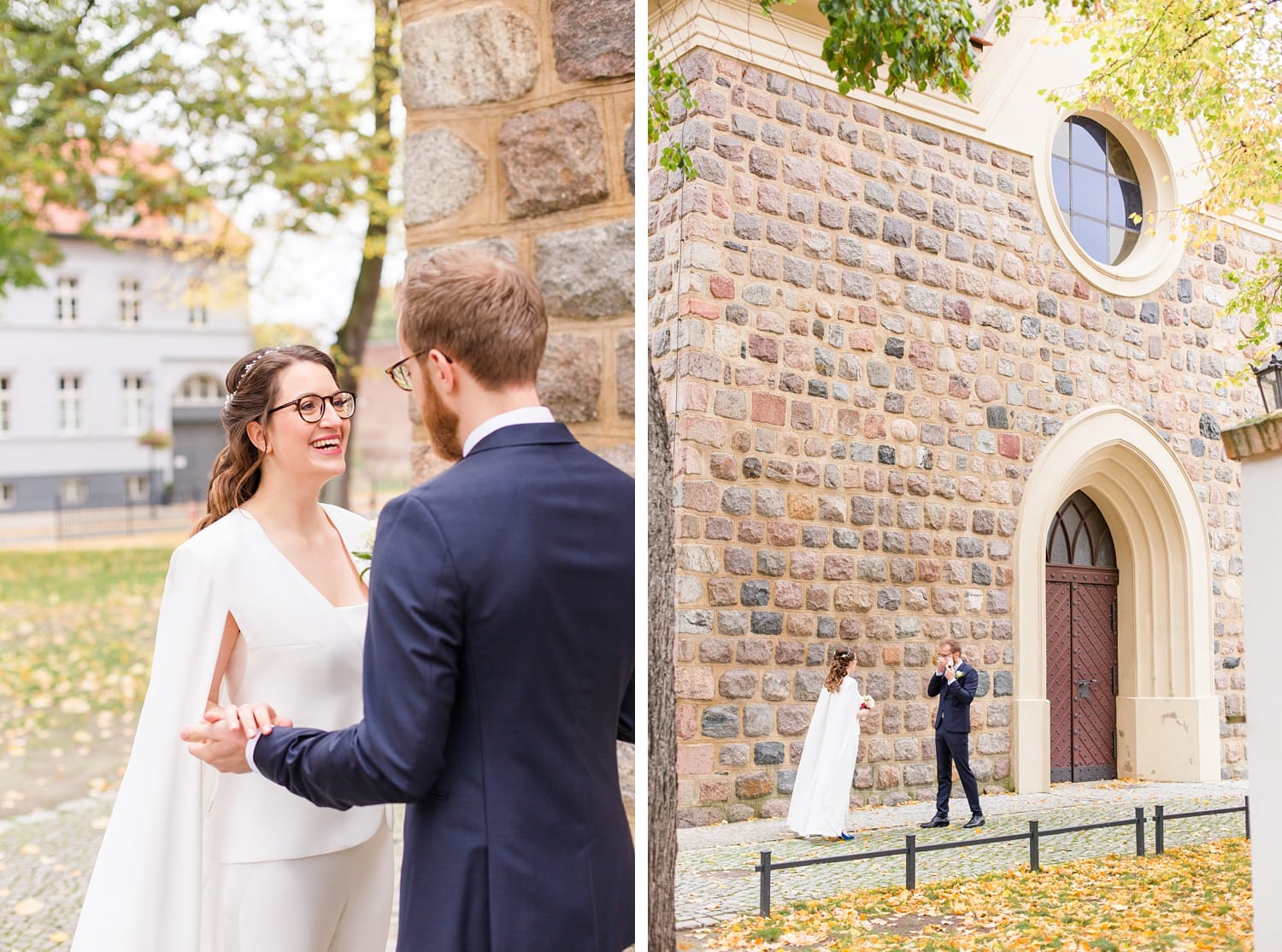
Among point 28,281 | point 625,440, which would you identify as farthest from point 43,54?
point 625,440

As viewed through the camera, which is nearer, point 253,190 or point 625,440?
point 625,440

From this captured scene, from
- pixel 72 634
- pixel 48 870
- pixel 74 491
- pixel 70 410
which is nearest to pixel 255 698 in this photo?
pixel 48 870

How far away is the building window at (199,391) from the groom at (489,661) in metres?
9.28

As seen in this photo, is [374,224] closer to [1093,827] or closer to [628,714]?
→ [628,714]

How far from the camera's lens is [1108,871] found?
156 cm

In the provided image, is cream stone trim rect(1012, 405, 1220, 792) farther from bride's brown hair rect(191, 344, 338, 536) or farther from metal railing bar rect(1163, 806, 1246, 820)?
bride's brown hair rect(191, 344, 338, 536)

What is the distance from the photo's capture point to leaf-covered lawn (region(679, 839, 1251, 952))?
145 cm

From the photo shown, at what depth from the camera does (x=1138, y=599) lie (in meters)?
1.57

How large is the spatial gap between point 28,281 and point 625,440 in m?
5.83

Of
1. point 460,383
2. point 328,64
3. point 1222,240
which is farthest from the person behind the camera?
point 328,64

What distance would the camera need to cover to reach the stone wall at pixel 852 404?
1637 millimetres

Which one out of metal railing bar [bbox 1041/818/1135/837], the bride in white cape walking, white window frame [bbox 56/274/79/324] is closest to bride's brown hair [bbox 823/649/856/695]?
the bride in white cape walking

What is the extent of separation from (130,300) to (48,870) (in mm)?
6231

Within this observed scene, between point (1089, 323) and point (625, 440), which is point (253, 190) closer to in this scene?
point (625, 440)
